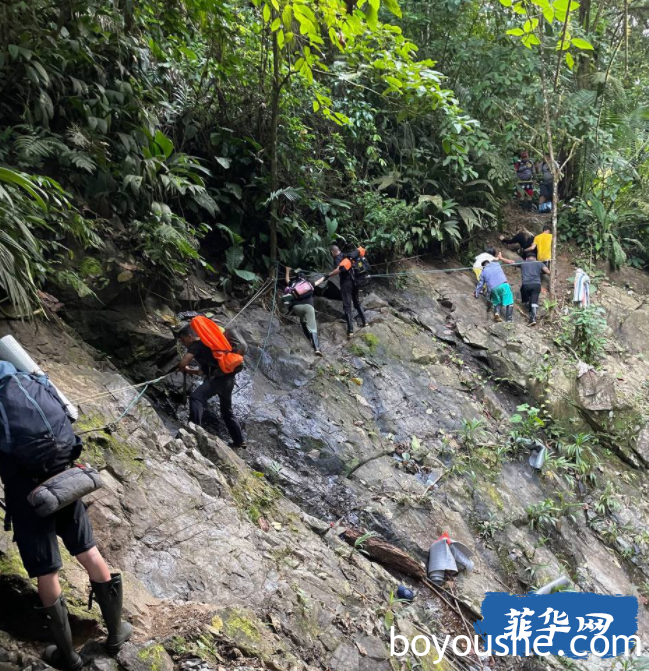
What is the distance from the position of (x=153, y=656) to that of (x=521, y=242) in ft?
41.1

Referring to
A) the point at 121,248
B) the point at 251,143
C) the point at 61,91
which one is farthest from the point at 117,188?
the point at 251,143

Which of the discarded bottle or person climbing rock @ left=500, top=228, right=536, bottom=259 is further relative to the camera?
person climbing rock @ left=500, top=228, right=536, bottom=259

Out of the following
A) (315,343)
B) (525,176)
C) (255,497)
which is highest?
(525,176)

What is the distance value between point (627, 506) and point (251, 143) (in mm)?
9030

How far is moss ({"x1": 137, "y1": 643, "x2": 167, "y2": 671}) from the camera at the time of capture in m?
3.14

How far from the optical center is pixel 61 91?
6.58 m

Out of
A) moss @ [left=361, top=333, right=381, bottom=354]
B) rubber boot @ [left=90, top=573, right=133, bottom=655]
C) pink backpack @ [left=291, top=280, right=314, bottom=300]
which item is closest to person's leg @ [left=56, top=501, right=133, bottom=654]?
rubber boot @ [left=90, top=573, right=133, bottom=655]

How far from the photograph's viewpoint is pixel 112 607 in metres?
3.09

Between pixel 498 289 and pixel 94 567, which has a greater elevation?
pixel 94 567

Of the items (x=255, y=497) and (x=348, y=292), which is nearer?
(x=255, y=497)

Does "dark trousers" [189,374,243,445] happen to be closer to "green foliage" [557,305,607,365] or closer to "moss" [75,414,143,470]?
"moss" [75,414,143,470]

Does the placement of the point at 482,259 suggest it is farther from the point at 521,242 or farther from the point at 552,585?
the point at 552,585

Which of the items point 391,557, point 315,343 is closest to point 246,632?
point 391,557

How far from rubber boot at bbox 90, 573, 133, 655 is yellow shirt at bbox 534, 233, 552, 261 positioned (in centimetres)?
1188
